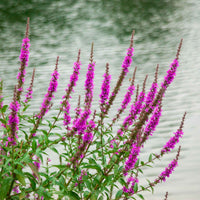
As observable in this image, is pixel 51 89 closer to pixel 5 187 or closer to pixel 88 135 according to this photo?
pixel 88 135

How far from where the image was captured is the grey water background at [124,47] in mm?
5567

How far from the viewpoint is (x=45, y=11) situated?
17188 millimetres

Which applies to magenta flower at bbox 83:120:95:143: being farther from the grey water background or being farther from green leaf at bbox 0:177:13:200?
the grey water background

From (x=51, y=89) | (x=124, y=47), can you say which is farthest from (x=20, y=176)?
(x=124, y=47)

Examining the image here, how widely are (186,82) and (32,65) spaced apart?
4601 mm

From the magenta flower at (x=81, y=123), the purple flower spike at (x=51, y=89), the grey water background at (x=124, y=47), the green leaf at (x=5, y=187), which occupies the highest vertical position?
the grey water background at (x=124, y=47)

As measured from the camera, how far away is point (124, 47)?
1134 cm

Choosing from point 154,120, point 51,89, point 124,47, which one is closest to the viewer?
point 154,120

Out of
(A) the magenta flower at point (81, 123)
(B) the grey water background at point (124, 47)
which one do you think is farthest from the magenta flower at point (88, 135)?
(B) the grey water background at point (124, 47)

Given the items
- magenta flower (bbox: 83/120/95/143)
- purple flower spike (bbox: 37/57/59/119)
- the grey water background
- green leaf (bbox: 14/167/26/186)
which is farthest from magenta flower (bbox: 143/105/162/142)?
the grey water background

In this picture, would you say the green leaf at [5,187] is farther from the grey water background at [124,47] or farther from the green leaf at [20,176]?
the grey water background at [124,47]

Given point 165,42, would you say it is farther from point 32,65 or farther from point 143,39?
point 32,65

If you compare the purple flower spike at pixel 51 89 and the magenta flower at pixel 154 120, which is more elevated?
the purple flower spike at pixel 51 89

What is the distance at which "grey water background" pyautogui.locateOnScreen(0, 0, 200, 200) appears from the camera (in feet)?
18.3
